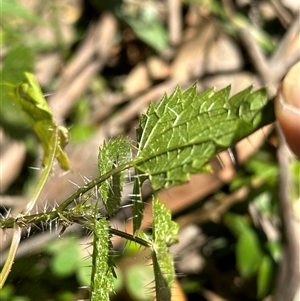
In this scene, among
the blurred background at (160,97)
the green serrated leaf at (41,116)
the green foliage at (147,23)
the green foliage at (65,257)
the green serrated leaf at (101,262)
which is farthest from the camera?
the green foliage at (147,23)

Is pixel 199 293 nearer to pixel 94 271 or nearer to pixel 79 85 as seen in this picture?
pixel 79 85

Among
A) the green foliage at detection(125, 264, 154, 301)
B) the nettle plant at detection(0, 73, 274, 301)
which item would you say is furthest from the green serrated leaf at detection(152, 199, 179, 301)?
the green foliage at detection(125, 264, 154, 301)

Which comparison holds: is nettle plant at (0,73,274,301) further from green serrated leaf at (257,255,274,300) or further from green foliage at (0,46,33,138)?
green serrated leaf at (257,255,274,300)

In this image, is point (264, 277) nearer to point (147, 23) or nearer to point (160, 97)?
point (160, 97)

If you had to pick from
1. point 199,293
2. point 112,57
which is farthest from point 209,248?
point 112,57

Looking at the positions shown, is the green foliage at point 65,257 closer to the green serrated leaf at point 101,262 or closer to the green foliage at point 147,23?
the green serrated leaf at point 101,262

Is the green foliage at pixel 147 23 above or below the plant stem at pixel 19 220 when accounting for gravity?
above

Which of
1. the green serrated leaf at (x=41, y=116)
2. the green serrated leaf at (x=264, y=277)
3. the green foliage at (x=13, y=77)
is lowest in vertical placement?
the green serrated leaf at (x=264, y=277)

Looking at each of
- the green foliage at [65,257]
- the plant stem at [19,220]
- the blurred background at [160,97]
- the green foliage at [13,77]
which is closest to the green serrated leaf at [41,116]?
the plant stem at [19,220]

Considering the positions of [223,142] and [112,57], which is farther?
[112,57]
